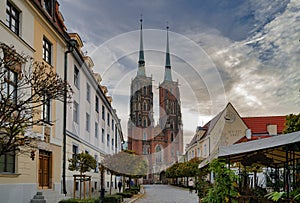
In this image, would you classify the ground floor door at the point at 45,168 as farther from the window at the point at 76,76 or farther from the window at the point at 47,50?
the window at the point at 76,76

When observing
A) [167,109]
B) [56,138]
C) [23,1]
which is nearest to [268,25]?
[23,1]

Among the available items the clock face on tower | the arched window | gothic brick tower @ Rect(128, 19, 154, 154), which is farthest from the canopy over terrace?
the arched window

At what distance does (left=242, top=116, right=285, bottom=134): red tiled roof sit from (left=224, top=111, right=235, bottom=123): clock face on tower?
3011mm

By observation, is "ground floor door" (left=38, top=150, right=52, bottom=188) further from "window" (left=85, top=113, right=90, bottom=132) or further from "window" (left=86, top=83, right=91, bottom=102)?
"window" (left=86, top=83, right=91, bottom=102)

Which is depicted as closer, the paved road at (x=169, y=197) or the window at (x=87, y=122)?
the paved road at (x=169, y=197)

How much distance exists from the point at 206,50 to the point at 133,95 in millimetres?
77720

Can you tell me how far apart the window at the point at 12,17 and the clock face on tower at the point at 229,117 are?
35174mm

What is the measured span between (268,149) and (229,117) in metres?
36.2

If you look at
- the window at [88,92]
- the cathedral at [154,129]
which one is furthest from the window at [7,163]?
the cathedral at [154,129]

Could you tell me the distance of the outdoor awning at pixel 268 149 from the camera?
30.4 feet

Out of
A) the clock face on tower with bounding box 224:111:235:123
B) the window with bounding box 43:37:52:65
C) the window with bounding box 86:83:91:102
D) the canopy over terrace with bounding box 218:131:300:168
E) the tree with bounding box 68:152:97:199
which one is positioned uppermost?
the window with bounding box 43:37:52:65

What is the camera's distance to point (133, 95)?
3875 inches

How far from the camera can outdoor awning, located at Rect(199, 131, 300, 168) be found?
30.4 feet

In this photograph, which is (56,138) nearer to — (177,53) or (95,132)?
(177,53)
